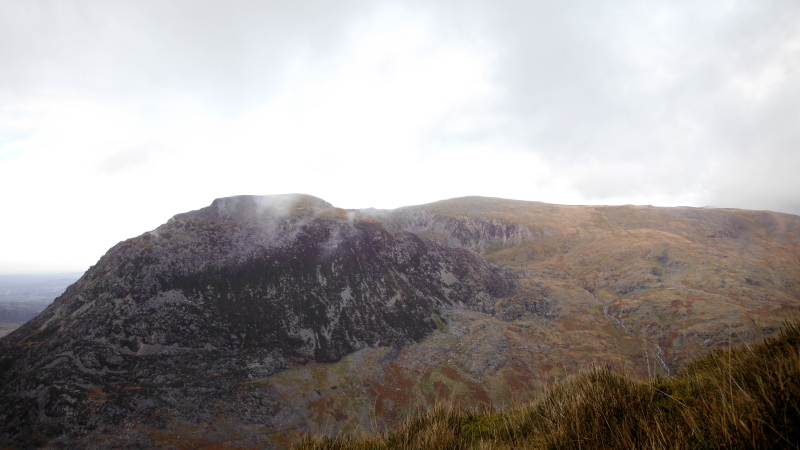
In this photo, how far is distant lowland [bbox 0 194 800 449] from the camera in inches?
274

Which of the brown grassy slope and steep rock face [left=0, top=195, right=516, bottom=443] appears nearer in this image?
steep rock face [left=0, top=195, right=516, bottom=443]

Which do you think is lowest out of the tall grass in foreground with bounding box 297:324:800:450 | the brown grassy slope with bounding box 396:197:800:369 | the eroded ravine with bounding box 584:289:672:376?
the eroded ravine with bounding box 584:289:672:376

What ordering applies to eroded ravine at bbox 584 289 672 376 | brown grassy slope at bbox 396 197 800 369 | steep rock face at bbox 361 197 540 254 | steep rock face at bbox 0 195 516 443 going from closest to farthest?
steep rock face at bbox 0 195 516 443 → eroded ravine at bbox 584 289 672 376 → brown grassy slope at bbox 396 197 800 369 → steep rock face at bbox 361 197 540 254

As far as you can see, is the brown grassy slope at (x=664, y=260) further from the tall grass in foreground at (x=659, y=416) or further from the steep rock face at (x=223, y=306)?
the steep rock face at (x=223, y=306)

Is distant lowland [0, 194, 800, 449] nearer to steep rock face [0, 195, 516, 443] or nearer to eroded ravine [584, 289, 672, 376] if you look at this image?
steep rock face [0, 195, 516, 443]

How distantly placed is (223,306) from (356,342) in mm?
24946

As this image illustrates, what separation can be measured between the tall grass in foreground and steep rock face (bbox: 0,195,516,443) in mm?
46877

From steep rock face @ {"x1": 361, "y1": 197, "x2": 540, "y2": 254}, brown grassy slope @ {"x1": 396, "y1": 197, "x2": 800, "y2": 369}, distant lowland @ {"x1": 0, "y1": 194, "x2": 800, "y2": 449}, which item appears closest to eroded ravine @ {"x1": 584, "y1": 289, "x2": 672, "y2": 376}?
distant lowland @ {"x1": 0, "y1": 194, "x2": 800, "y2": 449}

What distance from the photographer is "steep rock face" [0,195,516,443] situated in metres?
41.4

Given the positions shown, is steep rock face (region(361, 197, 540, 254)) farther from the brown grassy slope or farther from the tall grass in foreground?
the tall grass in foreground

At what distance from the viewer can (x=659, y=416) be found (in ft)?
16.3

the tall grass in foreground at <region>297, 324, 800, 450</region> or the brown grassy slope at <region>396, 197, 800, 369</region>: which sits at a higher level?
the tall grass in foreground at <region>297, 324, 800, 450</region>

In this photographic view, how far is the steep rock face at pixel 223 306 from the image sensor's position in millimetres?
41375

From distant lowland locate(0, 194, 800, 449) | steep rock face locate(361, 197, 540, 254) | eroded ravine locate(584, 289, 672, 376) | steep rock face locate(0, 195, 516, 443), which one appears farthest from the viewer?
steep rock face locate(361, 197, 540, 254)
